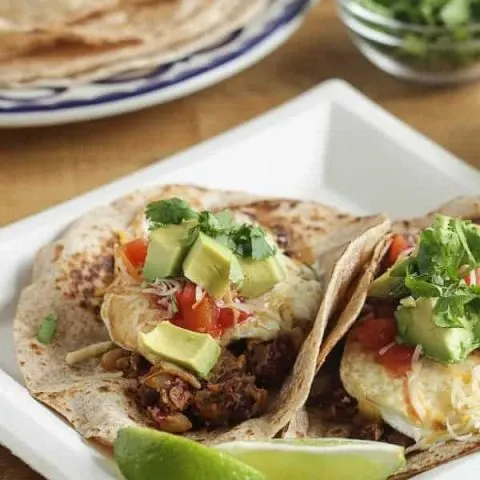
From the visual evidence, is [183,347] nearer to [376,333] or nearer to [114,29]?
[376,333]

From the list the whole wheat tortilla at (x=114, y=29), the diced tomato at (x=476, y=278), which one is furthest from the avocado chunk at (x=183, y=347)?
the whole wheat tortilla at (x=114, y=29)

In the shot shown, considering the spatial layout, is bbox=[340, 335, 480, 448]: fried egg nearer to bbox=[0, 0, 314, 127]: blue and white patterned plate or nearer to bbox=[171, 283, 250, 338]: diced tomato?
bbox=[171, 283, 250, 338]: diced tomato

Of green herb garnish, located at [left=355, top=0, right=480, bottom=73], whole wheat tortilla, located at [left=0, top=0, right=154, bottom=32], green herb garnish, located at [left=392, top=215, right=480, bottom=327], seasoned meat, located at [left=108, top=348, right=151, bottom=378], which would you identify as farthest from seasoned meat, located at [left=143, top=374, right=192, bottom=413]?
green herb garnish, located at [left=355, top=0, right=480, bottom=73]

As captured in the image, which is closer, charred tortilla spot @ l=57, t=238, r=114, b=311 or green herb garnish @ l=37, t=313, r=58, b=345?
green herb garnish @ l=37, t=313, r=58, b=345

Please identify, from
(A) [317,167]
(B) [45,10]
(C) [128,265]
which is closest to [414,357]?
(C) [128,265]

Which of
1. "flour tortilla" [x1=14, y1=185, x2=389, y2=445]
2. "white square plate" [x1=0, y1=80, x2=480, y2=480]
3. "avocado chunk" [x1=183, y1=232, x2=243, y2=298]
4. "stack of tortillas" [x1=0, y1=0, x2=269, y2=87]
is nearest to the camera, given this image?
"flour tortilla" [x1=14, y1=185, x2=389, y2=445]

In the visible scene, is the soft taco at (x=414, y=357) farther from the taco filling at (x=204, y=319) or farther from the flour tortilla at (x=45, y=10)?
the flour tortilla at (x=45, y=10)

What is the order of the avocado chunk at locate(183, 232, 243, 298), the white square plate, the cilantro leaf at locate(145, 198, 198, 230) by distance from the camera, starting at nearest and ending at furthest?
the avocado chunk at locate(183, 232, 243, 298) < the cilantro leaf at locate(145, 198, 198, 230) < the white square plate
